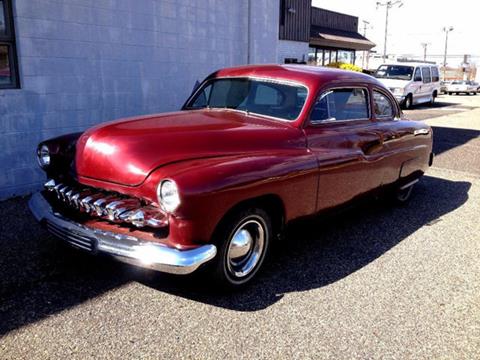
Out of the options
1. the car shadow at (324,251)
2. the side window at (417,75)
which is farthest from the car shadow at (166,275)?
the side window at (417,75)

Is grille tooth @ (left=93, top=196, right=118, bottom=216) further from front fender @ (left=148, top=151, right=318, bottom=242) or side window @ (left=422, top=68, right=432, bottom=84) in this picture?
side window @ (left=422, top=68, right=432, bottom=84)

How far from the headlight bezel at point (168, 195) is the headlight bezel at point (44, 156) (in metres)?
1.51

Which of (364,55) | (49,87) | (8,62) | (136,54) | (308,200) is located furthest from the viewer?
(364,55)

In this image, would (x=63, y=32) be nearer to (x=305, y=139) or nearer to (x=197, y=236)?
(x=305, y=139)

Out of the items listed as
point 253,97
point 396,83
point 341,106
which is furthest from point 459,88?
point 253,97

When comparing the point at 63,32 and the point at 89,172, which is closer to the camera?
the point at 89,172

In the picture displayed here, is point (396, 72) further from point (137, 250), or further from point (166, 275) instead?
point (137, 250)

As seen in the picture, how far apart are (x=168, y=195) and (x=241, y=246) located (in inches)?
31.8

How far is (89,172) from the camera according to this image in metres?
3.48

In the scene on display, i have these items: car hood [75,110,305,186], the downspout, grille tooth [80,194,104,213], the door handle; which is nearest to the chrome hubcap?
car hood [75,110,305,186]

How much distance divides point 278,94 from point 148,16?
381 cm

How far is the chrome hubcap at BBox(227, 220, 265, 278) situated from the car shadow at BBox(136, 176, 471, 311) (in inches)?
6.8

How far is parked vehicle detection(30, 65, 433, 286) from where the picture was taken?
3037 millimetres

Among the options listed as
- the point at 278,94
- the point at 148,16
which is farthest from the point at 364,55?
the point at 278,94
